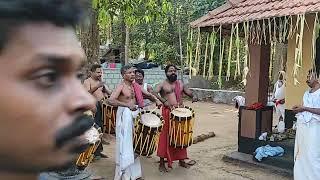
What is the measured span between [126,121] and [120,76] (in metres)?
12.0

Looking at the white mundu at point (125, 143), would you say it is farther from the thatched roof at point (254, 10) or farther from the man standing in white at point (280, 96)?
the man standing in white at point (280, 96)

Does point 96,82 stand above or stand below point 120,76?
above

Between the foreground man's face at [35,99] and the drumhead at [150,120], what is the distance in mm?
5216

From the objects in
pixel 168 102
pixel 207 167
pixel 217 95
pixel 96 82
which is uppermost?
pixel 96 82

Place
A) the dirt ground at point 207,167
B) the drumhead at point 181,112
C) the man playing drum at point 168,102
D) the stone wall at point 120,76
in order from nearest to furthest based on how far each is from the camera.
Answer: the dirt ground at point 207,167
the drumhead at point 181,112
the man playing drum at point 168,102
the stone wall at point 120,76

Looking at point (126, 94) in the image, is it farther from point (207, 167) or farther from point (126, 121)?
point (207, 167)

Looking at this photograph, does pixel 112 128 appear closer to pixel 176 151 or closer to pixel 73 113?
pixel 176 151

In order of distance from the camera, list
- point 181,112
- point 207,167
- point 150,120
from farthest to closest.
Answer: point 207,167
point 181,112
point 150,120

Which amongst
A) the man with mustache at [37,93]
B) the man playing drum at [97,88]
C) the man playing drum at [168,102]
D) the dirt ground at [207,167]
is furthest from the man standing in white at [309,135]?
the man with mustache at [37,93]

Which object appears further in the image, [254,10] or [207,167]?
[207,167]

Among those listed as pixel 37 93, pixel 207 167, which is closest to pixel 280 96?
pixel 207 167

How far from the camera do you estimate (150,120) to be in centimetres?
625

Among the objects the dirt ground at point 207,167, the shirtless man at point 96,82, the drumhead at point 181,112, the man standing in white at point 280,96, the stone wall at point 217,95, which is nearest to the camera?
the dirt ground at point 207,167

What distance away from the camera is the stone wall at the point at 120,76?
58.3ft
